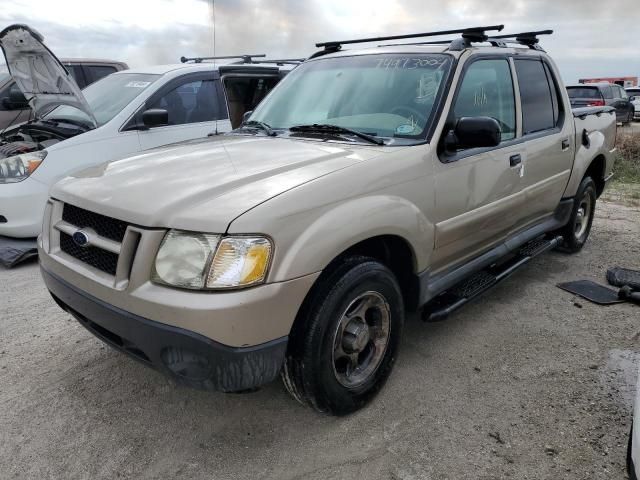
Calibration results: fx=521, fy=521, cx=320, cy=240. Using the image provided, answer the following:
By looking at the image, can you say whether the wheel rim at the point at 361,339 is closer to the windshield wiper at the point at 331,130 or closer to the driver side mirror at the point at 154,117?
the windshield wiper at the point at 331,130

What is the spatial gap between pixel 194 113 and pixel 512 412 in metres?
4.80

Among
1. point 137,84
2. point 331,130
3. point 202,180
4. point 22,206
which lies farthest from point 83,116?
point 202,180

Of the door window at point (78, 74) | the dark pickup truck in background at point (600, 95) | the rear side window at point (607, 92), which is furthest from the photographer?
the rear side window at point (607, 92)

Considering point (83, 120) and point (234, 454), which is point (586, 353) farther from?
point (83, 120)

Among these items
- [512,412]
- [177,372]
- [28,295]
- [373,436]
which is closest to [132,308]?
[177,372]

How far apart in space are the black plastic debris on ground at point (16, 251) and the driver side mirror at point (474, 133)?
4093 millimetres

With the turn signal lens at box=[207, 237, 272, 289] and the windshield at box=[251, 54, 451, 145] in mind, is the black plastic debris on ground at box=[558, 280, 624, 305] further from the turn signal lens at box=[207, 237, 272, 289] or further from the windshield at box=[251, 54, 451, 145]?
the turn signal lens at box=[207, 237, 272, 289]

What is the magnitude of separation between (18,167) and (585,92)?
17.3 m

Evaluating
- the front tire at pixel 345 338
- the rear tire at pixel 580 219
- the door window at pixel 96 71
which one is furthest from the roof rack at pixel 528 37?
the door window at pixel 96 71

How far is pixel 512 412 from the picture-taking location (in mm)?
2721

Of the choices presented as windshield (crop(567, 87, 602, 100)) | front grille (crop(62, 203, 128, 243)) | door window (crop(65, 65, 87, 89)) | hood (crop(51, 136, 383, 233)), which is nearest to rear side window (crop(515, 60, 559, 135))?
hood (crop(51, 136, 383, 233))

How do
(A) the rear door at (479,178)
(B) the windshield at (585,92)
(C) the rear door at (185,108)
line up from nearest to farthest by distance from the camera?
(A) the rear door at (479,178), (C) the rear door at (185,108), (B) the windshield at (585,92)

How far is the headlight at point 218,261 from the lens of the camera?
2059mm

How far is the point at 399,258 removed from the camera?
9.59 feet
